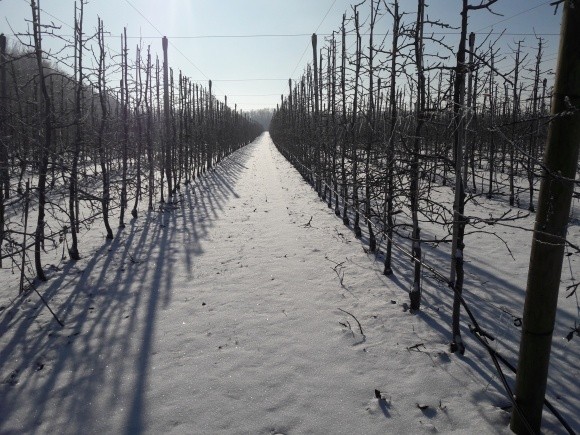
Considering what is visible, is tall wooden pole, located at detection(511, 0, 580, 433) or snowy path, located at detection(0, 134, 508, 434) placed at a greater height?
tall wooden pole, located at detection(511, 0, 580, 433)

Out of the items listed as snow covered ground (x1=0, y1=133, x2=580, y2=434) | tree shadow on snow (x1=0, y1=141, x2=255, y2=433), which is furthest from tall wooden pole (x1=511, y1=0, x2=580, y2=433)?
tree shadow on snow (x1=0, y1=141, x2=255, y2=433)

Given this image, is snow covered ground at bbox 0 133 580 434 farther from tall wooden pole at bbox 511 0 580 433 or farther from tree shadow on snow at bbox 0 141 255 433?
tall wooden pole at bbox 511 0 580 433

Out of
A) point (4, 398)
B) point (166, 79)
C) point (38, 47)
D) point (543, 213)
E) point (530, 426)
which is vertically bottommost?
point (4, 398)

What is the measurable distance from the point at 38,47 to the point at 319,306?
639 cm

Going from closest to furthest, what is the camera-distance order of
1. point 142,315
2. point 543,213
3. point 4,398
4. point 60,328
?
1. point 543,213
2. point 4,398
3. point 60,328
4. point 142,315

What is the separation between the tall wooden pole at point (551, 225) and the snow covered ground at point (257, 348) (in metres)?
0.63

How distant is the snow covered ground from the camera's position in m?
3.35

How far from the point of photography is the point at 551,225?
2.49 m

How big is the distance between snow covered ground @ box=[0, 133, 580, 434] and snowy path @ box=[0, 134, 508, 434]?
0.7 inches

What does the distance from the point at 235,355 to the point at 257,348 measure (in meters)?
0.29

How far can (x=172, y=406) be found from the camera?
3482mm

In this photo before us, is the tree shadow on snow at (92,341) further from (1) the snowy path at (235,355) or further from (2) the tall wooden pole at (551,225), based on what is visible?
(2) the tall wooden pole at (551,225)

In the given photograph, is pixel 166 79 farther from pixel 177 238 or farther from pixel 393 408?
pixel 393 408

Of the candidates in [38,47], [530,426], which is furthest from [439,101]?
[38,47]
